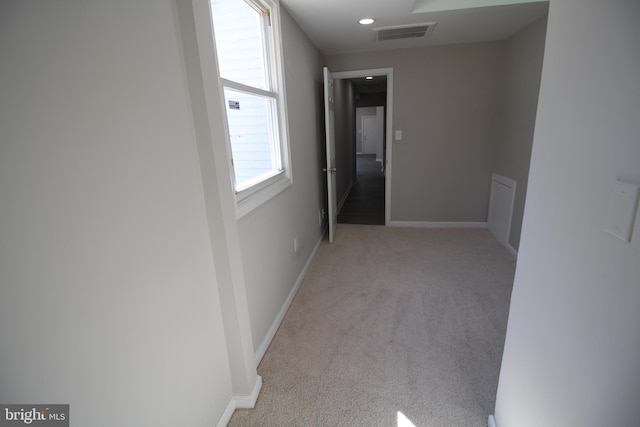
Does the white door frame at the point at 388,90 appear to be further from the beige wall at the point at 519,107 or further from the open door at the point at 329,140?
the beige wall at the point at 519,107

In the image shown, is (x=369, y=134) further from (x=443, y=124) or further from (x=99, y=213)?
(x=99, y=213)

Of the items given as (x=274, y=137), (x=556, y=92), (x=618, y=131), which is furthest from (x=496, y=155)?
(x=618, y=131)

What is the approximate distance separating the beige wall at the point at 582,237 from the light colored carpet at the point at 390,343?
58 centimetres

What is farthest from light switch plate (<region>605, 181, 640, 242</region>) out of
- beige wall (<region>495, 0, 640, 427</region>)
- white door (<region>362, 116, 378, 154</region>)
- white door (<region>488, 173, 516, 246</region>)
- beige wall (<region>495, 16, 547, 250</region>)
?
white door (<region>362, 116, 378, 154</region>)

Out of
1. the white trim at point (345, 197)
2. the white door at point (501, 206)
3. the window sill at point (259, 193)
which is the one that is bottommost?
the white trim at point (345, 197)

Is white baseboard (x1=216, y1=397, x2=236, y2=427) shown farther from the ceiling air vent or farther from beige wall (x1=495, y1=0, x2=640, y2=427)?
the ceiling air vent

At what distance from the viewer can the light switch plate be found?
1.96ft

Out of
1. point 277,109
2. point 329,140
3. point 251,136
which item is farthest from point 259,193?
point 329,140

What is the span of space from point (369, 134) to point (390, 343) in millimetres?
12479

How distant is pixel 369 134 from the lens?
1352 cm

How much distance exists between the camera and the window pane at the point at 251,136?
1796 millimetres

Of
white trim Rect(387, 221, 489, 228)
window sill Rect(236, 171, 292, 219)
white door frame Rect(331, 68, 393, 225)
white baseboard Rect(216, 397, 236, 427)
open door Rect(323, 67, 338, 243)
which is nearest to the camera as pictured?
white baseboard Rect(216, 397, 236, 427)

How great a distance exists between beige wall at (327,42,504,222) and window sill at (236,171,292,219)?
7.34 feet

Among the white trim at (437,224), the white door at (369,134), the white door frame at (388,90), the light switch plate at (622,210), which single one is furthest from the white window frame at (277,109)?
the white door at (369,134)
